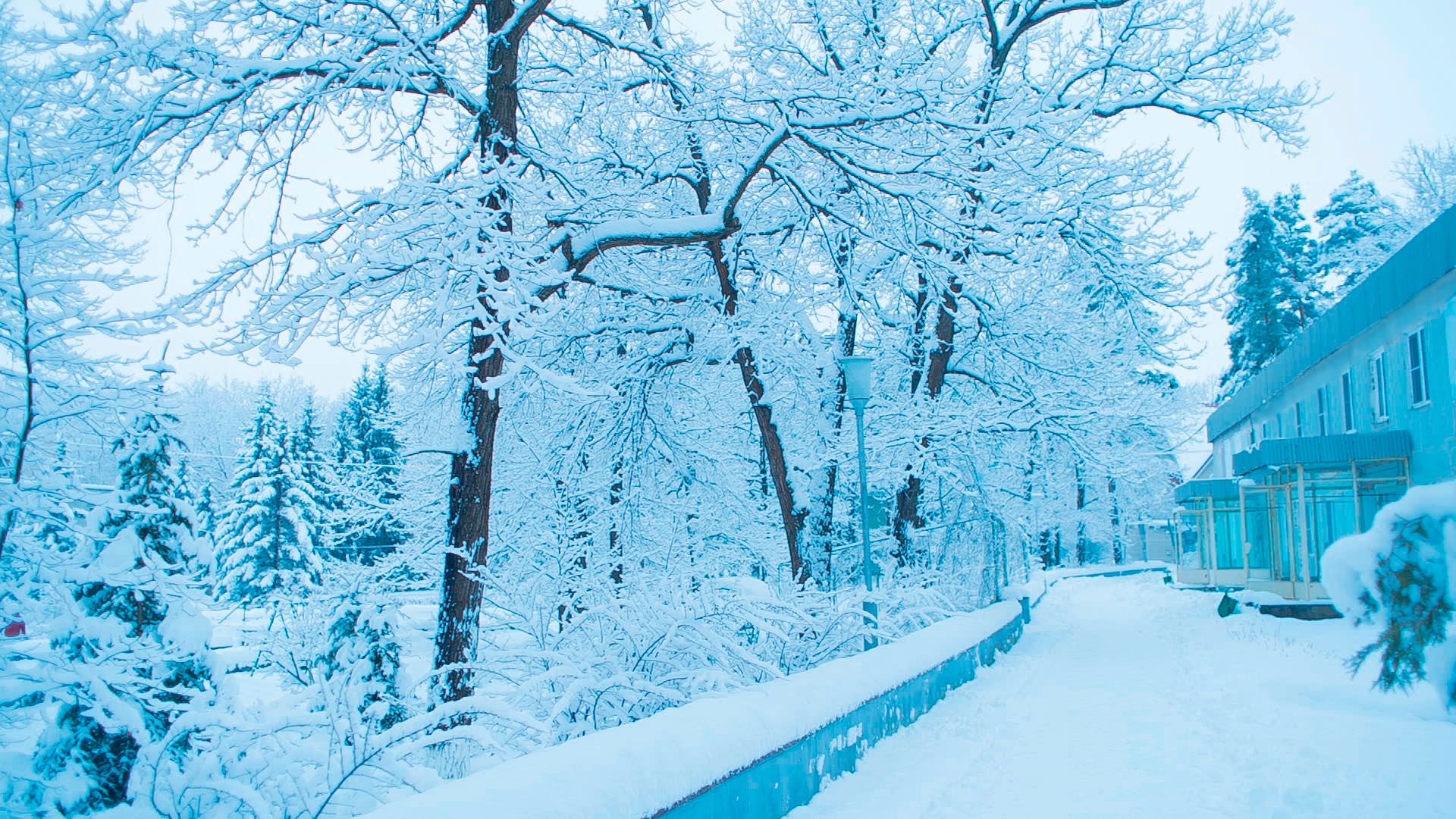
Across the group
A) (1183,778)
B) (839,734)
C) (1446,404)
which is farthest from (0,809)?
(1446,404)

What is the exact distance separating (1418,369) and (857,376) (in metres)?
12.1

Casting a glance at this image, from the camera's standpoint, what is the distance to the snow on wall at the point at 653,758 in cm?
339

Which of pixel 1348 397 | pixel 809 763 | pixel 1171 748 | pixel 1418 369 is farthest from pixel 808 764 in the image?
pixel 1348 397

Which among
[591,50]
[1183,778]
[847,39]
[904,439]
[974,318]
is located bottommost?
[1183,778]

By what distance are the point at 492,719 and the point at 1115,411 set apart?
39.4 feet

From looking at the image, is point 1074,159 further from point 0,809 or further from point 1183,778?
point 0,809

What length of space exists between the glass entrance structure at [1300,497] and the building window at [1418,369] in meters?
0.96

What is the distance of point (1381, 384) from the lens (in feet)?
61.4

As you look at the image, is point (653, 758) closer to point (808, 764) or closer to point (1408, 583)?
point (808, 764)

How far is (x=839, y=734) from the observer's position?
682 centimetres

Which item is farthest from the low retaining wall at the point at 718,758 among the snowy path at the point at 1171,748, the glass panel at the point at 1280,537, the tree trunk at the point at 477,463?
the glass panel at the point at 1280,537

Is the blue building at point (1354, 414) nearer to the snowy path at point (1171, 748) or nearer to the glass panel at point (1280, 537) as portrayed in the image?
the glass panel at point (1280, 537)

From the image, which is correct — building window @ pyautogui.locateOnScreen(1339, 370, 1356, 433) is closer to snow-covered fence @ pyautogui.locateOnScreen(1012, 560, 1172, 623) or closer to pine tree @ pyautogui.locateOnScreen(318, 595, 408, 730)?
snow-covered fence @ pyautogui.locateOnScreen(1012, 560, 1172, 623)

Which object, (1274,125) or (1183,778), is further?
(1274,125)
